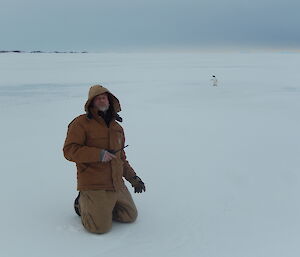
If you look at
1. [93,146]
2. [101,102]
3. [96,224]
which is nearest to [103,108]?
[101,102]

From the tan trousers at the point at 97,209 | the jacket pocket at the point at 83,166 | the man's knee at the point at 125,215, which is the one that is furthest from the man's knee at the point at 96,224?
the jacket pocket at the point at 83,166

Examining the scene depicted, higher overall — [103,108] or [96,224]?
[103,108]

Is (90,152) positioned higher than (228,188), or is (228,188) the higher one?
(90,152)

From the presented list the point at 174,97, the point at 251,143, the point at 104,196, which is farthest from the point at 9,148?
the point at 174,97

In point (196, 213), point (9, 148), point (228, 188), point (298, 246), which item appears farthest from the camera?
point (9, 148)

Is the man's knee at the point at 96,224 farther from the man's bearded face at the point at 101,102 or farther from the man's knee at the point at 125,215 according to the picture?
the man's bearded face at the point at 101,102

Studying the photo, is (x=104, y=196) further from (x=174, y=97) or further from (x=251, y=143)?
(x=174, y=97)

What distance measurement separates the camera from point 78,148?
11.1 feet

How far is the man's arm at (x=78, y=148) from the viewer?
11.0 ft

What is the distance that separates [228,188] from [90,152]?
193 cm

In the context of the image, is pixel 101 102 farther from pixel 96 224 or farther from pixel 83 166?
pixel 96 224

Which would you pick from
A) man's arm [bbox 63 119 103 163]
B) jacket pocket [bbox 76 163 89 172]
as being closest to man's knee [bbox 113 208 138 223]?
jacket pocket [bbox 76 163 89 172]

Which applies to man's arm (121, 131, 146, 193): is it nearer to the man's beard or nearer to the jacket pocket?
the jacket pocket

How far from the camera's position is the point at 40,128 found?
788 cm
